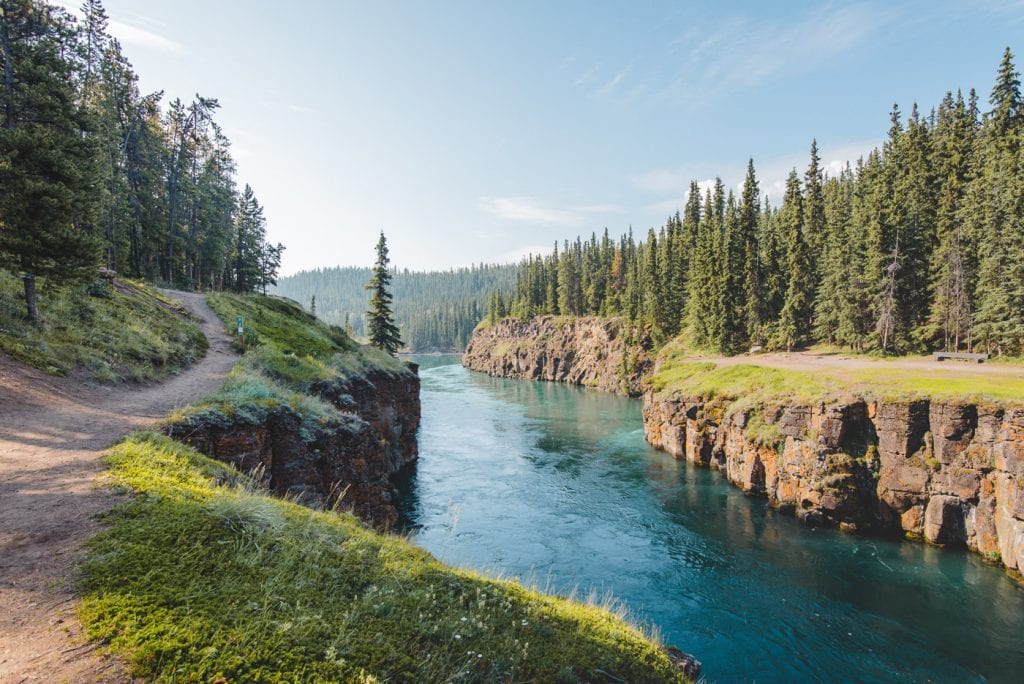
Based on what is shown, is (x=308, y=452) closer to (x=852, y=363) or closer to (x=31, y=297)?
(x=31, y=297)

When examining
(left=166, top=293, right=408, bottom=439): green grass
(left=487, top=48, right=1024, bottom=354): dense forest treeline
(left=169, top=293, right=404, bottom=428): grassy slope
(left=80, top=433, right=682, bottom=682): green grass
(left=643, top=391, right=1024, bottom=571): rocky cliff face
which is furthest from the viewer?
(left=487, top=48, right=1024, bottom=354): dense forest treeline

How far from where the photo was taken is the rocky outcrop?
8362cm

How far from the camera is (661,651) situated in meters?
8.38

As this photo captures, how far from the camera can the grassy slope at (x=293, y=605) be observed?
15.6ft

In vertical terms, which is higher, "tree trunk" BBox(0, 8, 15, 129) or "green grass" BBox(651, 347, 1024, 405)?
"tree trunk" BBox(0, 8, 15, 129)

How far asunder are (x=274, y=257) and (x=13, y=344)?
52360mm

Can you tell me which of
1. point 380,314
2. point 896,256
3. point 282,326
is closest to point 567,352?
point 380,314

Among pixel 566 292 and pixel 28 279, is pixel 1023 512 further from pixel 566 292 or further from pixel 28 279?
pixel 566 292

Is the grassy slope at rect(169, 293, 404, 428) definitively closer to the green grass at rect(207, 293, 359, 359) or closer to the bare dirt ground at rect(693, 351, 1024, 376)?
the green grass at rect(207, 293, 359, 359)

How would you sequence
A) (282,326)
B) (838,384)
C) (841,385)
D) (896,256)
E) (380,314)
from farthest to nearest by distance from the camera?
(380,314) → (896,256) → (282,326) → (838,384) → (841,385)

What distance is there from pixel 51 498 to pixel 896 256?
2260 inches

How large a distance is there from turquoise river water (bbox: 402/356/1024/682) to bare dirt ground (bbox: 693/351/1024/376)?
12.7 metres

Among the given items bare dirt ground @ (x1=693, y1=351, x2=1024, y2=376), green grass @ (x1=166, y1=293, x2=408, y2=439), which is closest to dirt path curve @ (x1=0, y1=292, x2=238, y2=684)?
green grass @ (x1=166, y1=293, x2=408, y2=439)

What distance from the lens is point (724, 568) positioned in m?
21.7
